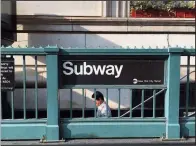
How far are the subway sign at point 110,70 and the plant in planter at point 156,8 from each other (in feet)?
11.1

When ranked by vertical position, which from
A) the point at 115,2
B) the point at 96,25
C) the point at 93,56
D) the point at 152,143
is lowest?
the point at 152,143

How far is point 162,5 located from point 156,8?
18 cm

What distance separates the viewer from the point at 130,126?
6.02 meters

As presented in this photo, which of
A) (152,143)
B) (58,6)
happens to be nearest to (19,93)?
(58,6)

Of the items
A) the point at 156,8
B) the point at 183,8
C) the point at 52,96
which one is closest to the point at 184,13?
the point at 183,8

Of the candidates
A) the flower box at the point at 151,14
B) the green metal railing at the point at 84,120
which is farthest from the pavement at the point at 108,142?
the flower box at the point at 151,14

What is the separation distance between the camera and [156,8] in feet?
30.6

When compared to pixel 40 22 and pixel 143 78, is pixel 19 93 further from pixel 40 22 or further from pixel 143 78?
pixel 143 78

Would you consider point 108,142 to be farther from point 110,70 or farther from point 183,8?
point 183,8

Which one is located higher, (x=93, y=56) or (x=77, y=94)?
(x=93, y=56)

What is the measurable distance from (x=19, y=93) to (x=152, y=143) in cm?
383

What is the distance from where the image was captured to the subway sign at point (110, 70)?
5.95 meters

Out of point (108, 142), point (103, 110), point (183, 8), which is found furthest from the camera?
point (183, 8)

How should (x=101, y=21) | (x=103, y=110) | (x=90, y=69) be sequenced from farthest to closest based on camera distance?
1. (x=101, y=21)
2. (x=103, y=110)
3. (x=90, y=69)
